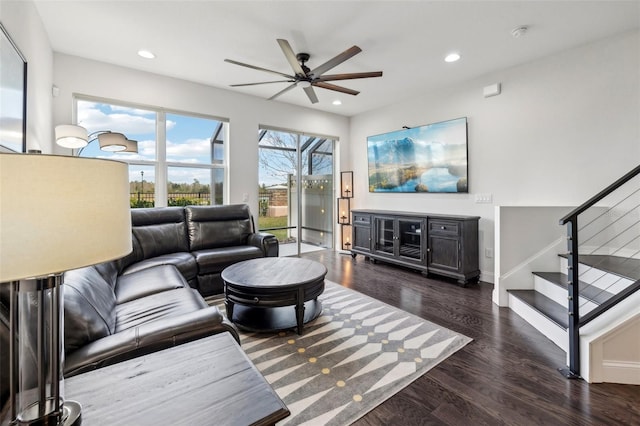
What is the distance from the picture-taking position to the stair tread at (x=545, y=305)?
234 centimetres

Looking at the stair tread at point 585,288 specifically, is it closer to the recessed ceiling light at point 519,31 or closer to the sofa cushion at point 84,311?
the recessed ceiling light at point 519,31

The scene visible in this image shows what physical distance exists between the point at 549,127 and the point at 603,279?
1932 millimetres

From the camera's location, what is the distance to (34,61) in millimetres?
2566

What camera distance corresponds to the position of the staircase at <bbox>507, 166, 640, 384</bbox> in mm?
1842

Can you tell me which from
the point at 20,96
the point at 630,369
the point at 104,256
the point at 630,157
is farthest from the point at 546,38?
the point at 20,96

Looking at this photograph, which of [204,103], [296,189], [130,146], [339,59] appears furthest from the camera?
[296,189]

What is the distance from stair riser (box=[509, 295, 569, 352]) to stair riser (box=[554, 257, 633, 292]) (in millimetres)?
530

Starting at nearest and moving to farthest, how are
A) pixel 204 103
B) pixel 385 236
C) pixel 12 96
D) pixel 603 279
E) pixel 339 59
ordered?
pixel 12 96
pixel 603 279
pixel 339 59
pixel 204 103
pixel 385 236

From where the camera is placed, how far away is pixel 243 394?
90cm

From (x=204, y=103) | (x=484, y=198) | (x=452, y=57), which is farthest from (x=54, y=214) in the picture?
Answer: (x=484, y=198)

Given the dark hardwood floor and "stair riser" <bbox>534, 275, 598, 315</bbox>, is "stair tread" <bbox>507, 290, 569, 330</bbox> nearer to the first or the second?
"stair riser" <bbox>534, 275, 598, 315</bbox>

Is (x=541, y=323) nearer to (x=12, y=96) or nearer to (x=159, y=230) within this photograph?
(x=159, y=230)

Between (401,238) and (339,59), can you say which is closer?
(339,59)

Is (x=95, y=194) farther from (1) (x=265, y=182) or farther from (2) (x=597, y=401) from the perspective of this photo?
(1) (x=265, y=182)
